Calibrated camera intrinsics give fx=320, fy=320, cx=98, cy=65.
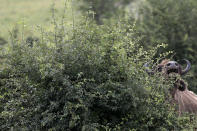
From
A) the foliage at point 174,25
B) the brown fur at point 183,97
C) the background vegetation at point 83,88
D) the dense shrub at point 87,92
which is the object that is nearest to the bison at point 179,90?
the brown fur at point 183,97

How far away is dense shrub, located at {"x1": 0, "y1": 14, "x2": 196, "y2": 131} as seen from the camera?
6.34 meters

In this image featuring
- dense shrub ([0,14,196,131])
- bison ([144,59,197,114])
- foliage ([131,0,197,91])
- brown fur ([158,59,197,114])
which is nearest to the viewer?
dense shrub ([0,14,196,131])

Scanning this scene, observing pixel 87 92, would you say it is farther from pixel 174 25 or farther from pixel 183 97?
pixel 174 25

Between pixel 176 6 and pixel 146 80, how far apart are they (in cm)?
844

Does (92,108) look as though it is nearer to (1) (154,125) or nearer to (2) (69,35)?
(1) (154,125)

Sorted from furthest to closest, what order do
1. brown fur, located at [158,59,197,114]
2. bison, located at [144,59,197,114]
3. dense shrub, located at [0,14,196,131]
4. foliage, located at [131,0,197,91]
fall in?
foliage, located at [131,0,197,91] → brown fur, located at [158,59,197,114] → bison, located at [144,59,197,114] → dense shrub, located at [0,14,196,131]

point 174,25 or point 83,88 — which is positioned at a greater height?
point 174,25

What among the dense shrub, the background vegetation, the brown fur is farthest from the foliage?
the dense shrub

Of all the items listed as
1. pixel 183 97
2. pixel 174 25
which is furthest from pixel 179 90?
pixel 174 25

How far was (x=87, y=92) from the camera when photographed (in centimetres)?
635

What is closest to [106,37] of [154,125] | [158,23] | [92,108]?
[92,108]

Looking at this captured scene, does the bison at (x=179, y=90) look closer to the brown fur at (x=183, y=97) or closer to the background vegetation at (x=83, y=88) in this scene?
the brown fur at (x=183, y=97)

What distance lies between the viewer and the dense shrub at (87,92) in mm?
6344

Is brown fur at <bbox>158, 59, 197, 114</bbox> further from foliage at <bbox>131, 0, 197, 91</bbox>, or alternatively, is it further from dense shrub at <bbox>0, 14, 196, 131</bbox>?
foliage at <bbox>131, 0, 197, 91</bbox>
